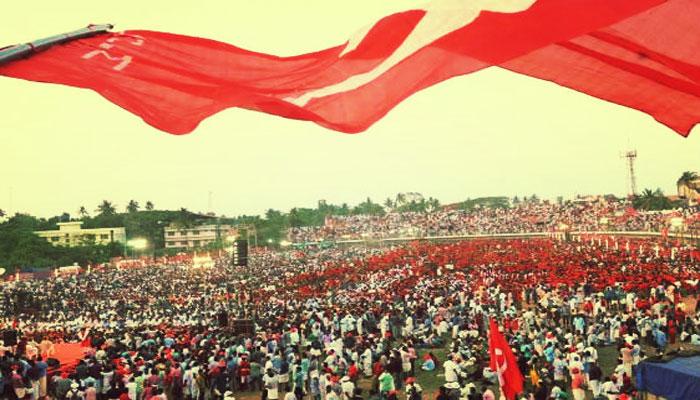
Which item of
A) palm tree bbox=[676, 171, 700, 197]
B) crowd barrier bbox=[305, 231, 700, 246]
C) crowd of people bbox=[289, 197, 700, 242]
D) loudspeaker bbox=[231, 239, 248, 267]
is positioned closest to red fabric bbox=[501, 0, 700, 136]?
loudspeaker bbox=[231, 239, 248, 267]

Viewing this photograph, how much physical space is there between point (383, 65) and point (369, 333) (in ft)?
55.7

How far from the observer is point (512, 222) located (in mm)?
93750

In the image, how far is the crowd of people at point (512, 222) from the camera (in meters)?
66.8

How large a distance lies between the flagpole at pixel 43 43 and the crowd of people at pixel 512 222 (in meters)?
60.5

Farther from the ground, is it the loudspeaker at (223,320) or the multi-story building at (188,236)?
the multi-story building at (188,236)

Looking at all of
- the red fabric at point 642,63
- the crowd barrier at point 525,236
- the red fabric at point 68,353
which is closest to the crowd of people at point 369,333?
the red fabric at point 68,353

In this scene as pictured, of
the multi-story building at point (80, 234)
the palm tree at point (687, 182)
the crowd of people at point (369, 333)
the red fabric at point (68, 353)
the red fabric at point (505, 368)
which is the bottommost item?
the red fabric at point (68, 353)

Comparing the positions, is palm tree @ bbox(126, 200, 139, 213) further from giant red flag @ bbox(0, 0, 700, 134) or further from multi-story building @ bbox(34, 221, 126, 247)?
giant red flag @ bbox(0, 0, 700, 134)

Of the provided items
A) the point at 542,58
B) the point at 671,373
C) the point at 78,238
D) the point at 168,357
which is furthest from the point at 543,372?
the point at 78,238

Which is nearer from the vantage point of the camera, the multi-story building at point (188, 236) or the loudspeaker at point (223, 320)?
the loudspeaker at point (223, 320)

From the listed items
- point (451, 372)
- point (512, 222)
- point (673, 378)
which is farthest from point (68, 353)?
point (512, 222)

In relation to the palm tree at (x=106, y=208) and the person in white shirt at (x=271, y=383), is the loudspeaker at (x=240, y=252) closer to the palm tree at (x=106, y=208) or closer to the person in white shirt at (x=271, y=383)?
the person in white shirt at (x=271, y=383)

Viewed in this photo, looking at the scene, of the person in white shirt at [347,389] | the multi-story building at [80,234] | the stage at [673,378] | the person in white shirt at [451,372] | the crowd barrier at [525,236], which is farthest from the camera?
the multi-story building at [80,234]

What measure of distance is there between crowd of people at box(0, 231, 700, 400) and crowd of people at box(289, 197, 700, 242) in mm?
31004
